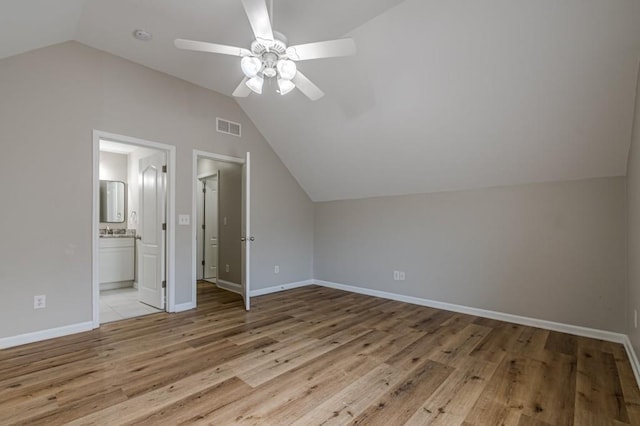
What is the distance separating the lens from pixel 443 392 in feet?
6.73

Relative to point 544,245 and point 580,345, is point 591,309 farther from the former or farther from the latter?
point 544,245

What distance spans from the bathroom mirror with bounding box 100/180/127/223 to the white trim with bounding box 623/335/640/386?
24.1 feet

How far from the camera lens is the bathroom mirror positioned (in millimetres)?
5641

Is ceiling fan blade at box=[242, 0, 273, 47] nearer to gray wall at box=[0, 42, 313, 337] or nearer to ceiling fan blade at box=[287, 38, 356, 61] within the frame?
ceiling fan blade at box=[287, 38, 356, 61]

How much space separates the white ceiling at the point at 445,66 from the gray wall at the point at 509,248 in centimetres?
30

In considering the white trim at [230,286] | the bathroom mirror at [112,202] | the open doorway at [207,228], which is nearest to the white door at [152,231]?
the white trim at [230,286]

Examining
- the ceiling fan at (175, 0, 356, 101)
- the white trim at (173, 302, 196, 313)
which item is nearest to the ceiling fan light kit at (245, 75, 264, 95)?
the ceiling fan at (175, 0, 356, 101)

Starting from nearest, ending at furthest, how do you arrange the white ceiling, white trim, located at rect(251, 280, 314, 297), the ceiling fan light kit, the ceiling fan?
the ceiling fan < the white ceiling < the ceiling fan light kit < white trim, located at rect(251, 280, 314, 297)

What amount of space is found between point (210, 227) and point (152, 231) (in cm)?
195

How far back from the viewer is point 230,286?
5227 mm

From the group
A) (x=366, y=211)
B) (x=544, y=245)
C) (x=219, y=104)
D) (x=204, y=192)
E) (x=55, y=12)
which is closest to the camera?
(x=55, y=12)

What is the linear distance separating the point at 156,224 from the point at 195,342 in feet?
6.26

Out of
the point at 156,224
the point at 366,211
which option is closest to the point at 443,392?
the point at 366,211

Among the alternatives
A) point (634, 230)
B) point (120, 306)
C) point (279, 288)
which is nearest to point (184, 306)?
point (120, 306)
